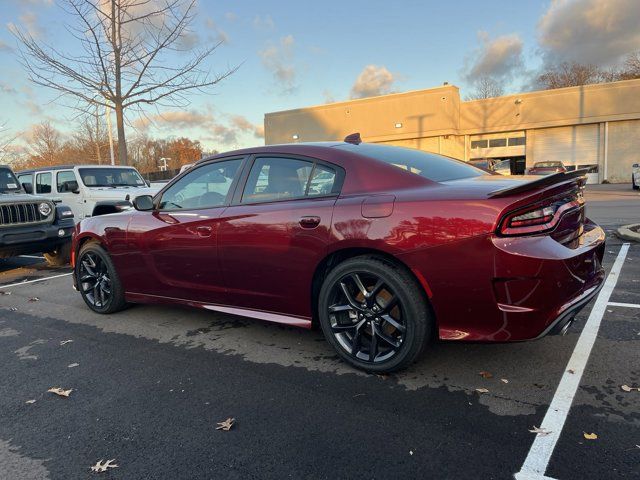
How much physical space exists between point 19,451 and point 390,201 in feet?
8.30

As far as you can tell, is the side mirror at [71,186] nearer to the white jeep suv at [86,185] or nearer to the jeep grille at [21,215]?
the white jeep suv at [86,185]

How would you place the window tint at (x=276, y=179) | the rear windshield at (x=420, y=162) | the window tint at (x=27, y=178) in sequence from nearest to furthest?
the rear windshield at (x=420, y=162) → the window tint at (x=276, y=179) → the window tint at (x=27, y=178)

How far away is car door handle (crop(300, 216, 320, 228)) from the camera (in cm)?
328

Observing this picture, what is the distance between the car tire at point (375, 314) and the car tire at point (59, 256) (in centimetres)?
658

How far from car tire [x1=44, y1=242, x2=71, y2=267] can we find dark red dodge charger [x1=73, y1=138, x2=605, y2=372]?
4.66 m

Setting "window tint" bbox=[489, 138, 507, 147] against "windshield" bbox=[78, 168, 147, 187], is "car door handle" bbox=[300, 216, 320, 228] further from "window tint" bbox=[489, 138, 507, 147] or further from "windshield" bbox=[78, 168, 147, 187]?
"window tint" bbox=[489, 138, 507, 147]

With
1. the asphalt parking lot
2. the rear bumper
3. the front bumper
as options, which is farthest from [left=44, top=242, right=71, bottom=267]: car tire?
the rear bumper

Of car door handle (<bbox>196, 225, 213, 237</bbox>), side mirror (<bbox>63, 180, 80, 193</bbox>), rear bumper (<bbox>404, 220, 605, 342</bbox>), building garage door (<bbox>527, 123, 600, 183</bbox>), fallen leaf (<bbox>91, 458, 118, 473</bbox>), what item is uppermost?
building garage door (<bbox>527, 123, 600, 183</bbox>)

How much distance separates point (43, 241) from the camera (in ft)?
25.0

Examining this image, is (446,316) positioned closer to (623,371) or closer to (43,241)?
(623,371)

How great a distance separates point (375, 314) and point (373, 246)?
46 cm

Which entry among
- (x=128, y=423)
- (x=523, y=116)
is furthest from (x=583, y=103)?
(x=128, y=423)

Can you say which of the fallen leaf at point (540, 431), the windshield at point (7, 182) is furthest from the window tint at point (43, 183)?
the fallen leaf at point (540, 431)

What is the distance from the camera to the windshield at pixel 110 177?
34.9 ft
